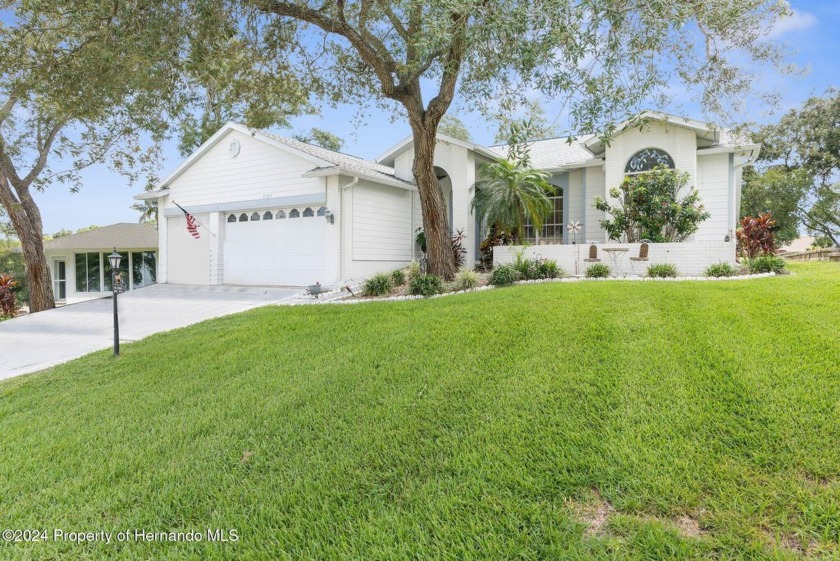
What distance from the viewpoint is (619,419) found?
3285 millimetres

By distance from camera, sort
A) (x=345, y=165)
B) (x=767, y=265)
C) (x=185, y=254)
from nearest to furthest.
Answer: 1. (x=767, y=265)
2. (x=345, y=165)
3. (x=185, y=254)

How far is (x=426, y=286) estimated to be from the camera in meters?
10.0

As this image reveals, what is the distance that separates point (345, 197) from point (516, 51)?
8.22m

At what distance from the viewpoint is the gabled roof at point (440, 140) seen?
46.9 ft

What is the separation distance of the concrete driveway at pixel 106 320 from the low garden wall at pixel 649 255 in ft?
22.7

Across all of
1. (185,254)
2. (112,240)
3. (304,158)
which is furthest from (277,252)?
(112,240)

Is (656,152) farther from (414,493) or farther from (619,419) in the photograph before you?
(414,493)

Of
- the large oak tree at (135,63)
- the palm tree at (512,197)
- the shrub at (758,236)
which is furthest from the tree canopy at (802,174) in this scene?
the large oak tree at (135,63)

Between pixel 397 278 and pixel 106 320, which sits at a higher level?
pixel 397 278

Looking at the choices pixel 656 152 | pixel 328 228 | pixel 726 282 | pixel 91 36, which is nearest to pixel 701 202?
pixel 656 152

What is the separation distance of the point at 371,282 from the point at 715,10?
8164 millimetres

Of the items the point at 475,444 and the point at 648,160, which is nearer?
the point at 475,444

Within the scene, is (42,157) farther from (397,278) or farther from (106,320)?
(397,278)

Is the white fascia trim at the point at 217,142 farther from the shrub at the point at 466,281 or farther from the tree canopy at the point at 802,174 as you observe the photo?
the tree canopy at the point at 802,174
